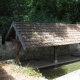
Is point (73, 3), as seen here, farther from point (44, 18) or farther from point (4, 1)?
point (4, 1)

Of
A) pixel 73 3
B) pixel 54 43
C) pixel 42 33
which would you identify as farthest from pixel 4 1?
pixel 73 3

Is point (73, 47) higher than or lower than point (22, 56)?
lower

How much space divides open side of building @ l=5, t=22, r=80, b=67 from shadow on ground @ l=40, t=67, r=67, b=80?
1.28 metres

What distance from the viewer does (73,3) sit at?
2359 centimetres

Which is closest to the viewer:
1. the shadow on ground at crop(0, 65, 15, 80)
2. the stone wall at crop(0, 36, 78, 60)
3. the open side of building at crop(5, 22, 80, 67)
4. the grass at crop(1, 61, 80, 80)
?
the shadow on ground at crop(0, 65, 15, 80)

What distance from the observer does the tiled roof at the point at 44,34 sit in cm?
1087

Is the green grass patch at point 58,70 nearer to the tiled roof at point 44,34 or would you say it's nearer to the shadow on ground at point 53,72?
the shadow on ground at point 53,72

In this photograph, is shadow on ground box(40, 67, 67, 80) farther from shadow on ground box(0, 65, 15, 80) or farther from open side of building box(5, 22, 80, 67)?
shadow on ground box(0, 65, 15, 80)

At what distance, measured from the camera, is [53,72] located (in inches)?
441

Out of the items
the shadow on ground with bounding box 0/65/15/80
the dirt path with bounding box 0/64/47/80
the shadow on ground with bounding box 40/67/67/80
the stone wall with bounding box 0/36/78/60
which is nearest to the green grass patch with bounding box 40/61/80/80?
the shadow on ground with bounding box 40/67/67/80

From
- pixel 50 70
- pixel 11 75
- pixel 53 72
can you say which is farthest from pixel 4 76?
pixel 50 70

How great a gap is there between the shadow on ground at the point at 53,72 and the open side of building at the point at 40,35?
1284mm

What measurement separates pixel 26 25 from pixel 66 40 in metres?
3.44

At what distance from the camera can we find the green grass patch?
10.5 m
